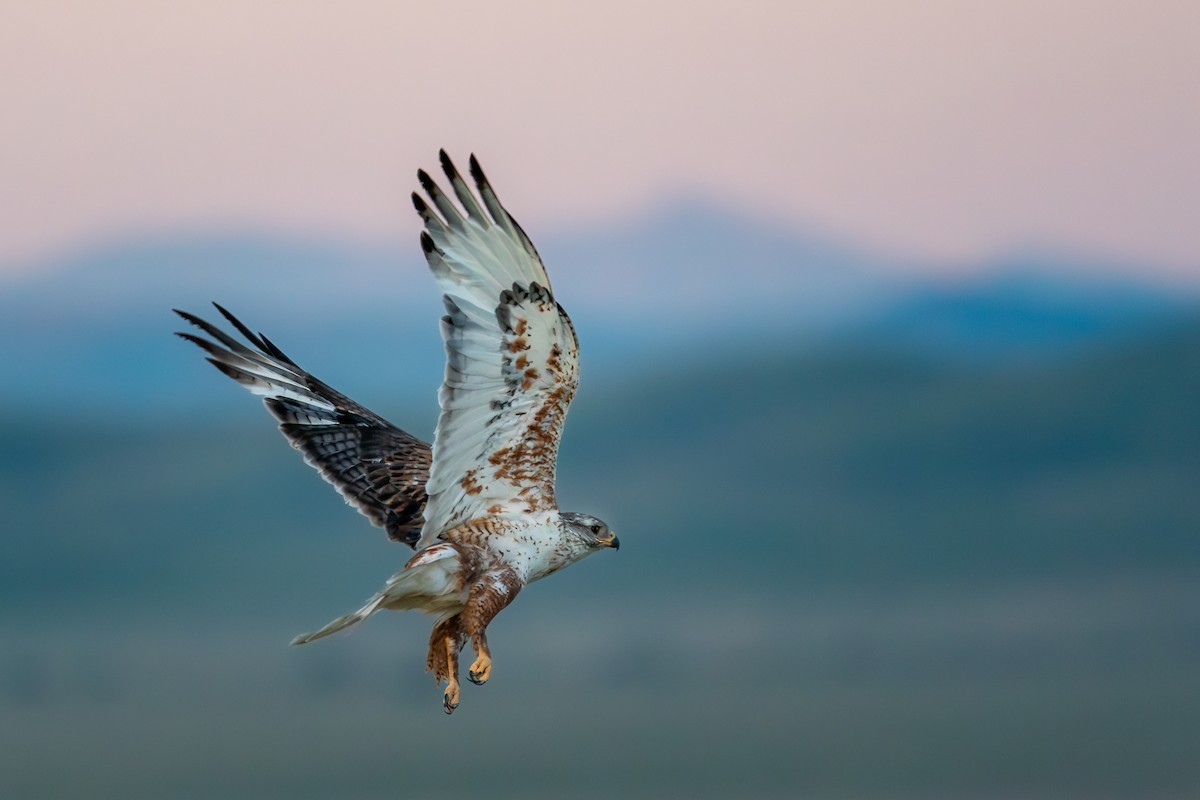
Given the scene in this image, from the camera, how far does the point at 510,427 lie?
1093 cm

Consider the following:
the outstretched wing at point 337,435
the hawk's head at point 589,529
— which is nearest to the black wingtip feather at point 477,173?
the hawk's head at point 589,529

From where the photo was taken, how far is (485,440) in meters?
11.0

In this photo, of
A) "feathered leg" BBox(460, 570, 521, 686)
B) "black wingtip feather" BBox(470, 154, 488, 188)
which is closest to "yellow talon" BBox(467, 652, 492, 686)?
"feathered leg" BBox(460, 570, 521, 686)

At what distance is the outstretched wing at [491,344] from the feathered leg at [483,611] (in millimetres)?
771

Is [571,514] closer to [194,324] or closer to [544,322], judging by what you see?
[544,322]

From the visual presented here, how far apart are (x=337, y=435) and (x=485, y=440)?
2892 millimetres

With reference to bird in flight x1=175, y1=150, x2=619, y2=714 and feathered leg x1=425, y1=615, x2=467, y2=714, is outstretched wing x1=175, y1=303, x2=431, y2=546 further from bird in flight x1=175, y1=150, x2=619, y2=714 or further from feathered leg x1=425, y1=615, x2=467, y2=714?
feathered leg x1=425, y1=615, x2=467, y2=714

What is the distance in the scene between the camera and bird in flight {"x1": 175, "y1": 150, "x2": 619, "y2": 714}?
1035 centimetres

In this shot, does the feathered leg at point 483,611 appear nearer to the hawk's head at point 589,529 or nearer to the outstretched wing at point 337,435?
the hawk's head at point 589,529

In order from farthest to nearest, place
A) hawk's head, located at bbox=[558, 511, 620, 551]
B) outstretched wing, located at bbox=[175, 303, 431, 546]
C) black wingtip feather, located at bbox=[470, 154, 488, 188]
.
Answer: outstretched wing, located at bbox=[175, 303, 431, 546] → hawk's head, located at bbox=[558, 511, 620, 551] → black wingtip feather, located at bbox=[470, 154, 488, 188]

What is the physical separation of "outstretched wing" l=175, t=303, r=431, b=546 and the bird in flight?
0.45 metres

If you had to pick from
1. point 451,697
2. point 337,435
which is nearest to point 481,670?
point 451,697

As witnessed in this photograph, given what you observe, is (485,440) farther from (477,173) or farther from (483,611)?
(477,173)

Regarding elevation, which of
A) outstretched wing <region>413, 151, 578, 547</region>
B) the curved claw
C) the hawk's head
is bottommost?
the curved claw
